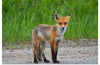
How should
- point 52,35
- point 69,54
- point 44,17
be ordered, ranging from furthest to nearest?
1. point 44,17
2. point 69,54
3. point 52,35

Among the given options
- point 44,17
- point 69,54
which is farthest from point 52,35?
point 44,17

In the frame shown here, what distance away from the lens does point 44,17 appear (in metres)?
11.7

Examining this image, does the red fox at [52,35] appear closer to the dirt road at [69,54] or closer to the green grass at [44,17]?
the dirt road at [69,54]

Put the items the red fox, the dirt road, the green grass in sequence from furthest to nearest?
1. the green grass
2. the dirt road
3. the red fox

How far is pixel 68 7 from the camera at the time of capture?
12.0 m

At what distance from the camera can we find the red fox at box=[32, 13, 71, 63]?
25.2 ft

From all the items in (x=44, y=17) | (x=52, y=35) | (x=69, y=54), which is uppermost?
(x=44, y=17)

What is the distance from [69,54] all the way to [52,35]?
5.85ft

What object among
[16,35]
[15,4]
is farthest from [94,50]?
[15,4]

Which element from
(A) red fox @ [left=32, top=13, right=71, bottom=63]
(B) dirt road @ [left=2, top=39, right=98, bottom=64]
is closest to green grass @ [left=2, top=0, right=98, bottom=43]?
(B) dirt road @ [left=2, top=39, right=98, bottom=64]

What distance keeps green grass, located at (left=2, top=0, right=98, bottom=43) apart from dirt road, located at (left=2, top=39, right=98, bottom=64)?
470mm

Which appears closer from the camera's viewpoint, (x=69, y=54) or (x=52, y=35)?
(x=52, y=35)

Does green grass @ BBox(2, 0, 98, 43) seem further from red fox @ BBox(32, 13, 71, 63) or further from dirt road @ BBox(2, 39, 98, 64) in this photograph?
red fox @ BBox(32, 13, 71, 63)

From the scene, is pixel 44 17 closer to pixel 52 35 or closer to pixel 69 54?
pixel 69 54
